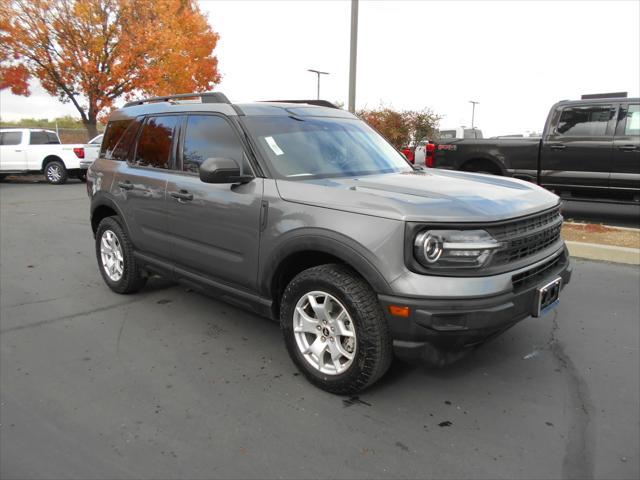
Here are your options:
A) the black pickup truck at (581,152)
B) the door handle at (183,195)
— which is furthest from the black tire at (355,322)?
the black pickup truck at (581,152)

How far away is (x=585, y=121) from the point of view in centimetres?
848

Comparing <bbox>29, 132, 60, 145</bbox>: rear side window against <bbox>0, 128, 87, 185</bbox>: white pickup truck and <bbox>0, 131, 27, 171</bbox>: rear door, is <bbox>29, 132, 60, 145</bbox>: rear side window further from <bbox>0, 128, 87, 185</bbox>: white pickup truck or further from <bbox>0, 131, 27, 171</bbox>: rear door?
<bbox>0, 131, 27, 171</bbox>: rear door

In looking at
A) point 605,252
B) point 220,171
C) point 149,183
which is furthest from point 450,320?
point 605,252

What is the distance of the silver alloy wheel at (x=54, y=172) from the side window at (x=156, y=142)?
13.8 metres

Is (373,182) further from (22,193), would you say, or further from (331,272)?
(22,193)

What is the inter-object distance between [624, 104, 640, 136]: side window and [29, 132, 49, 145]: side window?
16.8m

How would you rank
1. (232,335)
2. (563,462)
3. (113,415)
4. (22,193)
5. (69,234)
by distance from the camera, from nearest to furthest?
(563,462), (113,415), (232,335), (69,234), (22,193)

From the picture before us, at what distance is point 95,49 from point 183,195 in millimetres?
18684

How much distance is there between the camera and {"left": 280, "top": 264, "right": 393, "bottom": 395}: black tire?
2.77 meters

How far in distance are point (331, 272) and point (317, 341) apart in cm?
48

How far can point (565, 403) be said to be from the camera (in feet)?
9.80

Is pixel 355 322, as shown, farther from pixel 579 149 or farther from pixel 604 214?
pixel 604 214

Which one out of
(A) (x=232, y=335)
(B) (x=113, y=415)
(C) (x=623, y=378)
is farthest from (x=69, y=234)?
(C) (x=623, y=378)

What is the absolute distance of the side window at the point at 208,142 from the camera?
3.59 m
